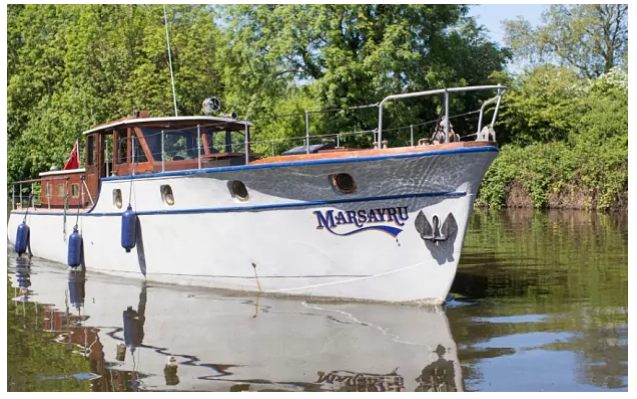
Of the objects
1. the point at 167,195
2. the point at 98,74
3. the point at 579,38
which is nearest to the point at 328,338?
the point at 167,195

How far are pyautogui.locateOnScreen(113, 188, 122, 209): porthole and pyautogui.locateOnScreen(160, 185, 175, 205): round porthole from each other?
147 centimetres

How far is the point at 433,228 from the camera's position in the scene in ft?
36.3

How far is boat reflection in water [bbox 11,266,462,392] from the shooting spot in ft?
26.2

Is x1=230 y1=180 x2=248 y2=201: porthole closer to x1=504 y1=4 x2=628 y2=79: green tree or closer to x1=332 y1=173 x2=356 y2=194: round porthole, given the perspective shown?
x1=332 y1=173 x2=356 y2=194: round porthole

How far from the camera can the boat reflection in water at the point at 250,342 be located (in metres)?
7.99

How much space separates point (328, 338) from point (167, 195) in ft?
16.5

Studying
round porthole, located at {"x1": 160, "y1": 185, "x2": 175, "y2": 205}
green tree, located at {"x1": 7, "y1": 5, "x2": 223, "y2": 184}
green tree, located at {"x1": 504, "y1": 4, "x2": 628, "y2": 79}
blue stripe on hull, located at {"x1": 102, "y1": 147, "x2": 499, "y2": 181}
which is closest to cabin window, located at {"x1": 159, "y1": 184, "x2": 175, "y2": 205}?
round porthole, located at {"x1": 160, "y1": 185, "x2": 175, "y2": 205}

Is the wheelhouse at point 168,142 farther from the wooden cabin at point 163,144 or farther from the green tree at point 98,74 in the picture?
the green tree at point 98,74

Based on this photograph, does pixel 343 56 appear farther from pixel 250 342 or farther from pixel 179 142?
pixel 250 342

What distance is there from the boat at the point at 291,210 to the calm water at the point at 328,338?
434 mm

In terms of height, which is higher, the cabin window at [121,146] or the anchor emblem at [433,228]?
the cabin window at [121,146]

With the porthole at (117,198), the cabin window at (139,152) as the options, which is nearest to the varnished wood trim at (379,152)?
the cabin window at (139,152)

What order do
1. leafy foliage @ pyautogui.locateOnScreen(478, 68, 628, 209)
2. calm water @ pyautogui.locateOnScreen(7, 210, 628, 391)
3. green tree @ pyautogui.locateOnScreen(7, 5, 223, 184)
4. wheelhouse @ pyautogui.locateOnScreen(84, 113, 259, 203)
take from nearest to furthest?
1. calm water @ pyautogui.locateOnScreen(7, 210, 628, 391)
2. wheelhouse @ pyautogui.locateOnScreen(84, 113, 259, 203)
3. leafy foliage @ pyautogui.locateOnScreen(478, 68, 628, 209)
4. green tree @ pyautogui.locateOnScreen(7, 5, 223, 184)
